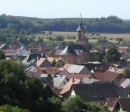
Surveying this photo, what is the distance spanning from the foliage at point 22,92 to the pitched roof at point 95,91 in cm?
928

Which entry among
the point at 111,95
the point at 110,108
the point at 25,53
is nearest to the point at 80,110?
the point at 110,108

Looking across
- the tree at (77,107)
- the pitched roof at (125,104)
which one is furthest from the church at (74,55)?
the tree at (77,107)

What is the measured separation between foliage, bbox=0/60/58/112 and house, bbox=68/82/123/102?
9.25 m

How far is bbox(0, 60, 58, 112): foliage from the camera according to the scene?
30250 millimetres

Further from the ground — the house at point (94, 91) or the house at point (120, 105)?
the house at point (120, 105)

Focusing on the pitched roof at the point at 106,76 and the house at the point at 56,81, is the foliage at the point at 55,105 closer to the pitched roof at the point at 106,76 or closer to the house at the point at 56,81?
the house at the point at 56,81

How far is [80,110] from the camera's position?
32.3 meters

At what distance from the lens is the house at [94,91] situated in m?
41.7

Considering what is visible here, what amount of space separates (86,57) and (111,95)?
36.9 metres

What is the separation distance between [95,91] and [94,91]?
0.10 meters

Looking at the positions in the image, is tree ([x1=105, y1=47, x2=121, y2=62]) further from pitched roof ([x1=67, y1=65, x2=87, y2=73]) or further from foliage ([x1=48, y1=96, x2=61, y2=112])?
foliage ([x1=48, y1=96, x2=61, y2=112])

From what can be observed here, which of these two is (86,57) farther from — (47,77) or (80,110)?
(80,110)

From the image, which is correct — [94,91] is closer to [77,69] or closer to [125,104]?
[125,104]

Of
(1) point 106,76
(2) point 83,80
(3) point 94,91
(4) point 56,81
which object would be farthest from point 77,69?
(3) point 94,91
